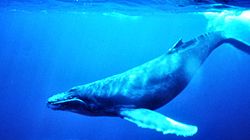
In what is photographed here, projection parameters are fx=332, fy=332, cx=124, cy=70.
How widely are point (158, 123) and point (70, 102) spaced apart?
2.87 metres

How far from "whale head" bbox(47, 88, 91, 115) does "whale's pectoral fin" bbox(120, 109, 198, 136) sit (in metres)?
1.37

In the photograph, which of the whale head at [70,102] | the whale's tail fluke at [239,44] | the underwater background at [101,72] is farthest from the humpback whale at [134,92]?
the underwater background at [101,72]

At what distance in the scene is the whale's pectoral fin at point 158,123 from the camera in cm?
816

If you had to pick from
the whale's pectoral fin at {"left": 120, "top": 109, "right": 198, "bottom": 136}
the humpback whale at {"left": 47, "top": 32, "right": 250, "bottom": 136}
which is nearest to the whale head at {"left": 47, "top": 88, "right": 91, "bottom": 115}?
the humpback whale at {"left": 47, "top": 32, "right": 250, "bottom": 136}

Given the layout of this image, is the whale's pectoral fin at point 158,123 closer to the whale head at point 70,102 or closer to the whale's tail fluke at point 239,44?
the whale head at point 70,102

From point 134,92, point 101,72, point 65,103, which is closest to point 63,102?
point 65,103

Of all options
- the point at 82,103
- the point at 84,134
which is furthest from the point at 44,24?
the point at 82,103

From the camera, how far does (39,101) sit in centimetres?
6144

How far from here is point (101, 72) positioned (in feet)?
228

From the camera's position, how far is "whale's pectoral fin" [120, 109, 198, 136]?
816 cm

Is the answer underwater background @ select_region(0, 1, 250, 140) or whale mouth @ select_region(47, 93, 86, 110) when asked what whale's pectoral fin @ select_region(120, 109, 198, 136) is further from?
underwater background @ select_region(0, 1, 250, 140)

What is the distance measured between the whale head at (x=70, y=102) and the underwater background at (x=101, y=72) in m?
13.2

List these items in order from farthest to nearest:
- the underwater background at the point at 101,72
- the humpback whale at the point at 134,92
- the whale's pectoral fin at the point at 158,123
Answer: the underwater background at the point at 101,72 → the humpback whale at the point at 134,92 → the whale's pectoral fin at the point at 158,123

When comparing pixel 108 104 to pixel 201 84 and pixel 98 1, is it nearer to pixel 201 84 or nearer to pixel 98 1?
pixel 98 1
